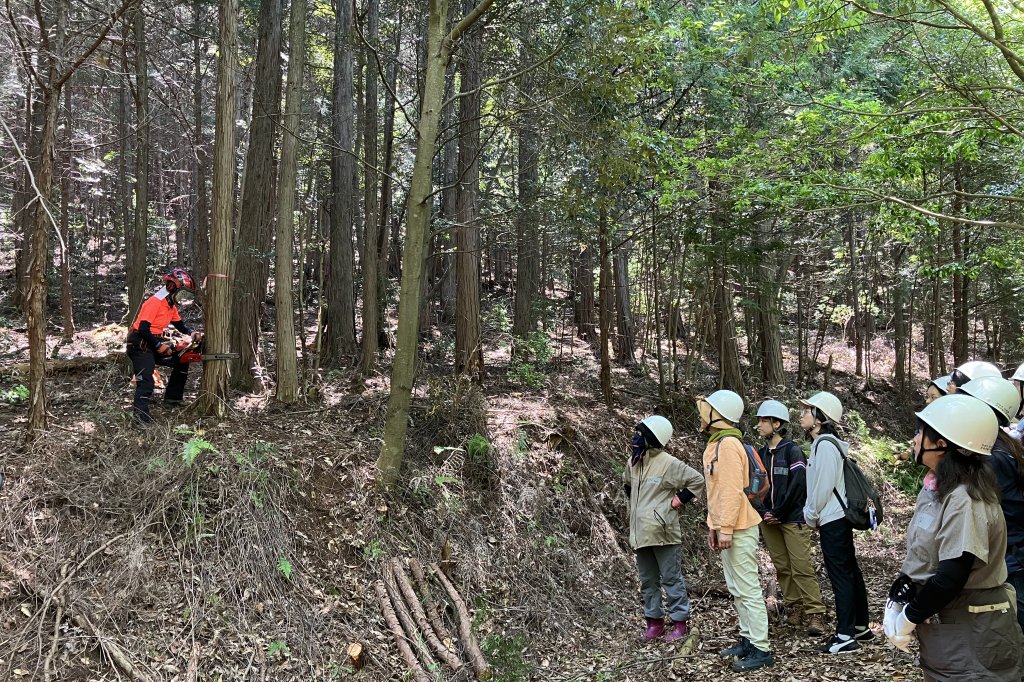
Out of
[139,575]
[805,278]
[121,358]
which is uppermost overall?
[805,278]

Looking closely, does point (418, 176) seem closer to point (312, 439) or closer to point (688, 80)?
point (312, 439)

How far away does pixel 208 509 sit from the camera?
20.3 feet

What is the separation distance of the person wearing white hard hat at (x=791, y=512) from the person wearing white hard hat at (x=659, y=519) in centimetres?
75

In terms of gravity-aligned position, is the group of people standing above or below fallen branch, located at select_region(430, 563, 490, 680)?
above

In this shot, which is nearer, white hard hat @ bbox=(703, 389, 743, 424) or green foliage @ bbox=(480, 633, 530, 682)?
white hard hat @ bbox=(703, 389, 743, 424)

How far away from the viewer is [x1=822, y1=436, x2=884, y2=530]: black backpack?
547cm

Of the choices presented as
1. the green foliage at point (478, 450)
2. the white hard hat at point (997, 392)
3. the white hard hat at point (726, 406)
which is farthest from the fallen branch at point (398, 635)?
the white hard hat at point (997, 392)

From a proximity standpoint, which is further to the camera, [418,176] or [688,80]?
[688,80]

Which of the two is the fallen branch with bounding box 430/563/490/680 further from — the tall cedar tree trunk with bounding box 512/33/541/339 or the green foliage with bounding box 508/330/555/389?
the tall cedar tree trunk with bounding box 512/33/541/339

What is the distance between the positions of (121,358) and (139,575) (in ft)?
17.5

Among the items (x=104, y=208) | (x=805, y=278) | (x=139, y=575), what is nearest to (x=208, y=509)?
(x=139, y=575)

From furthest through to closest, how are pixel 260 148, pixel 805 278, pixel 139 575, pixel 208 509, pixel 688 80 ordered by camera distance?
1. pixel 805 278
2. pixel 688 80
3. pixel 260 148
4. pixel 208 509
5. pixel 139 575

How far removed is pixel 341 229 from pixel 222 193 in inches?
187

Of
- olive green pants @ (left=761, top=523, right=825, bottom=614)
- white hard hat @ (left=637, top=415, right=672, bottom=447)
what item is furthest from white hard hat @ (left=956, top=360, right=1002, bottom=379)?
white hard hat @ (left=637, top=415, right=672, bottom=447)
